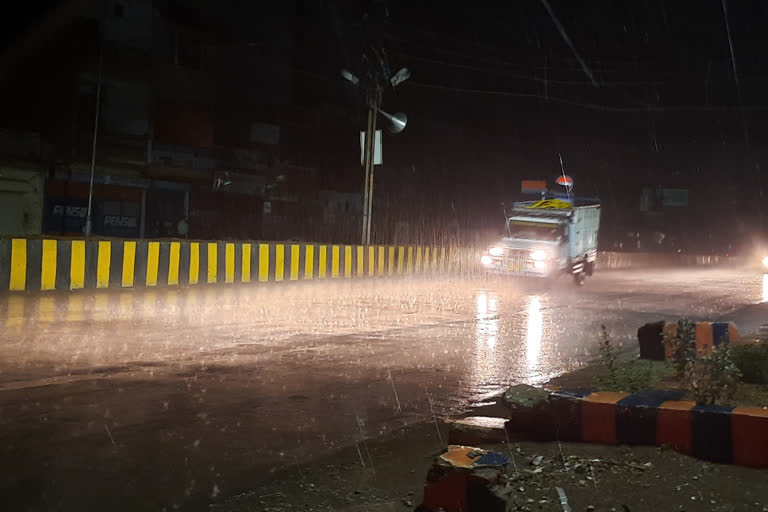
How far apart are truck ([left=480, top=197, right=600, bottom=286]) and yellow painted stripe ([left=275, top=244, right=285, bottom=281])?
21.5 ft

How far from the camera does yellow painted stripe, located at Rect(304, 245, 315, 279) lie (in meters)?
19.9

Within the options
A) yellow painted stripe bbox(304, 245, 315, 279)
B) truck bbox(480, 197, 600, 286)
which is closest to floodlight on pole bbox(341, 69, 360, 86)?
yellow painted stripe bbox(304, 245, 315, 279)

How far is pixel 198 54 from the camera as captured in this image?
39.0 m

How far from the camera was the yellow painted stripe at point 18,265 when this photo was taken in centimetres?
1391

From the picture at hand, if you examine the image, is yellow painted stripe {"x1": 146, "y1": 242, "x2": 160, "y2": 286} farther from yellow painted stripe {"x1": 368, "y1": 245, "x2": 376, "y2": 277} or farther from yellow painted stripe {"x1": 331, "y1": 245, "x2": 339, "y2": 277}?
yellow painted stripe {"x1": 368, "y1": 245, "x2": 376, "y2": 277}

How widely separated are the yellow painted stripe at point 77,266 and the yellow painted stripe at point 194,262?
99.0 inches

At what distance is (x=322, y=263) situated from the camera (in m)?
20.6

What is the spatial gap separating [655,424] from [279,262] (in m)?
14.9

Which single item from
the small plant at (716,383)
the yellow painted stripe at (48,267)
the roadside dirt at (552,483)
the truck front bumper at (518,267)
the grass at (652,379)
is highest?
the truck front bumper at (518,267)

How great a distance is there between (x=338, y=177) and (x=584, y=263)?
2567 centimetres

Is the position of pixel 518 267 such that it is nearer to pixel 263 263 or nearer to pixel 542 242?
pixel 542 242

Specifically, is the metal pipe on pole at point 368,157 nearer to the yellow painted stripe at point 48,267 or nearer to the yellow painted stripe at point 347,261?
the yellow painted stripe at point 347,261

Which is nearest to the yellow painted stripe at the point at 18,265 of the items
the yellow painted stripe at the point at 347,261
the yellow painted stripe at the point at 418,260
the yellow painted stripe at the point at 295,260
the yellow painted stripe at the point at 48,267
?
the yellow painted stripe at the point at 48,267

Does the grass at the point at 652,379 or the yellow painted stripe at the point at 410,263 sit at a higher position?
the yellow painted stripe at the point at 410,263
